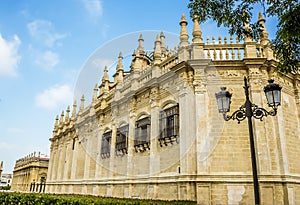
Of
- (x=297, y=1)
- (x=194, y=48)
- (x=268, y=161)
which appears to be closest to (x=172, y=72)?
(x=194, y=48)

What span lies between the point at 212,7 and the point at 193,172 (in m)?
A: 6.67

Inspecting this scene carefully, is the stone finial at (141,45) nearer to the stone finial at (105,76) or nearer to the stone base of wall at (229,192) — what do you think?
the stone finial at (105,76)

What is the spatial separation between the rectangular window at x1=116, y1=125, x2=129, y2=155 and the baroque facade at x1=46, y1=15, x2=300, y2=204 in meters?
0.06

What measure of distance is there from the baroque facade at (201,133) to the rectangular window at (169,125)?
0.17 ft

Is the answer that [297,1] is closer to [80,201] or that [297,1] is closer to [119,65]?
[80,201]

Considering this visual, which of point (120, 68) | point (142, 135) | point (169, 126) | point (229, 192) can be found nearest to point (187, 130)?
point (169, 126)

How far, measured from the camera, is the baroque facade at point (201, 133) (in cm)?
1040

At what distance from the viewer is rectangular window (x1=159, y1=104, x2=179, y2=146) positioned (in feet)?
41.3

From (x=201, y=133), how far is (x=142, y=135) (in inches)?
180

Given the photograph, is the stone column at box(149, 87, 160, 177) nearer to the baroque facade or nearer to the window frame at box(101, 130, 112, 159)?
the baroque facade

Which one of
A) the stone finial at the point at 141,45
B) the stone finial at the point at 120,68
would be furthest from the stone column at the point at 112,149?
the stone finial at the point at 141,45

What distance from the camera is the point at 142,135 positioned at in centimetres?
1483

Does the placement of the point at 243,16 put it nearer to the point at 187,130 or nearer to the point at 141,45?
the point at 187,130

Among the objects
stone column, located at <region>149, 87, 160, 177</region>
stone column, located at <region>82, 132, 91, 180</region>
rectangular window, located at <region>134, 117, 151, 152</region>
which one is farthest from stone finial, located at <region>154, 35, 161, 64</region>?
stone column, located at <region>82, 132, 91, 180</region>
